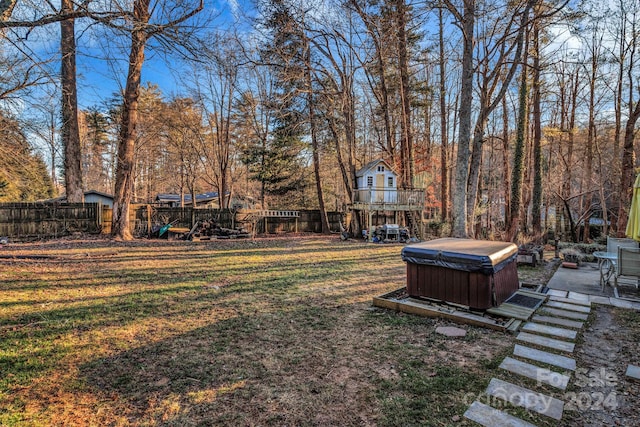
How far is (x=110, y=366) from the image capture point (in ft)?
8.64

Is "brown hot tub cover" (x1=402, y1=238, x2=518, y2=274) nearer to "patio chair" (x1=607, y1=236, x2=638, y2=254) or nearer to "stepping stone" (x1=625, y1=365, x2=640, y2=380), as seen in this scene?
"stepping stone" (x1=625, y1=365, x2=640, y2=380)

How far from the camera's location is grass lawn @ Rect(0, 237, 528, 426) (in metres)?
2.06

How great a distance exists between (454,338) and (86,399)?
325 centimetres

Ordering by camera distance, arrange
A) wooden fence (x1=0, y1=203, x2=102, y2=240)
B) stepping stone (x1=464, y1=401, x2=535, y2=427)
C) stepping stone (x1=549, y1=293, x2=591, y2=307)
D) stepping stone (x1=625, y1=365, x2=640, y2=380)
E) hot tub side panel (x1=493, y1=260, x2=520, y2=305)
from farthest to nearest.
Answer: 1. wooden fence (x1=0, y1=203, x2=102, y2=240)
2. stepping stone (x1=549, y1=293, x2=591, y2=307)
3. hot tub side panel (x1=493, y1=260, x2=520, y2=305)
4. stepping stone (x1=625, y1=365, x2=640, y2=380)
5. stepping stone (x1=464, y1=401, x2=535, y2=427)

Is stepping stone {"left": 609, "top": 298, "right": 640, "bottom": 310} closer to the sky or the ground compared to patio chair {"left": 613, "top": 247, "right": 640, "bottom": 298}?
closer to the ground

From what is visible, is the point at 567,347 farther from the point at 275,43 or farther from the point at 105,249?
the point at 275,43

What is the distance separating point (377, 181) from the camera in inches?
588

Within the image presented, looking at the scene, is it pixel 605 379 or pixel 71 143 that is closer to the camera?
pixel 605 379

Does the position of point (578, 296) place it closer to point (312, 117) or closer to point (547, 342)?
point (547, 342)

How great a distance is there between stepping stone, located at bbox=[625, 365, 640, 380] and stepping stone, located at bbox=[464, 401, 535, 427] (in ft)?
4.46

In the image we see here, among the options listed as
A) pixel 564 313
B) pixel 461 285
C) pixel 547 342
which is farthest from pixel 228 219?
pixel 547 342

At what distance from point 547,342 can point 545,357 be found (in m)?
0.38

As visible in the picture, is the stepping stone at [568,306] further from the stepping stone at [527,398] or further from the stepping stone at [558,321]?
the stepping stone at [527,398]

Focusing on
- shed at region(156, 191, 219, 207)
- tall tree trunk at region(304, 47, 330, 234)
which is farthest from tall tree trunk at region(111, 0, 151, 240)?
shed at region(156, 191, 219, 207)
